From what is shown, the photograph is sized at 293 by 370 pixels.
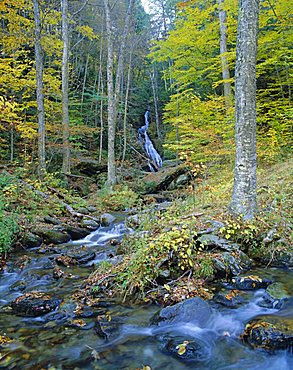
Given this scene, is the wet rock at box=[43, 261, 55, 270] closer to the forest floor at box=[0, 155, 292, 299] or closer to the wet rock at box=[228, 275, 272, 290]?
the forest floor at box=[0, 155, 292, 299]

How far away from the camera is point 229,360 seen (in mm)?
3184

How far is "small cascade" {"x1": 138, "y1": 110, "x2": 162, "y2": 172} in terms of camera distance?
21.6m

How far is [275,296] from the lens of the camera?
166 inches

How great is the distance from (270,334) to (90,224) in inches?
267

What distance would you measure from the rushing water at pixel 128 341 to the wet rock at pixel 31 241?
2.58 m

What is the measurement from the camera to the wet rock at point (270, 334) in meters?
3.16

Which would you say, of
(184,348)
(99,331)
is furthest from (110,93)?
(184,348)

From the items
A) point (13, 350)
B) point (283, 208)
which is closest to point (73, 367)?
point (13, 350)

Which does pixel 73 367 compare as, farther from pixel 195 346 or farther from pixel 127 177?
pixel 127 177

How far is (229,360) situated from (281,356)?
514 mm

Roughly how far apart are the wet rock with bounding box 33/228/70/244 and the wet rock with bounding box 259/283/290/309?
5.26 metres

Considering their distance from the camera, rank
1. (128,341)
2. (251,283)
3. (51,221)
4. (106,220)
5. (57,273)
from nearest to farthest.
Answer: (128,341), (251,283), (57,273), (51,221), (106,220)

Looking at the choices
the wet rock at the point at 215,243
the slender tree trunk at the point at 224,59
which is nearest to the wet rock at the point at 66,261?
the wet rock at the point at 215,243

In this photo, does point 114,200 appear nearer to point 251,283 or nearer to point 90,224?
point 90,224
